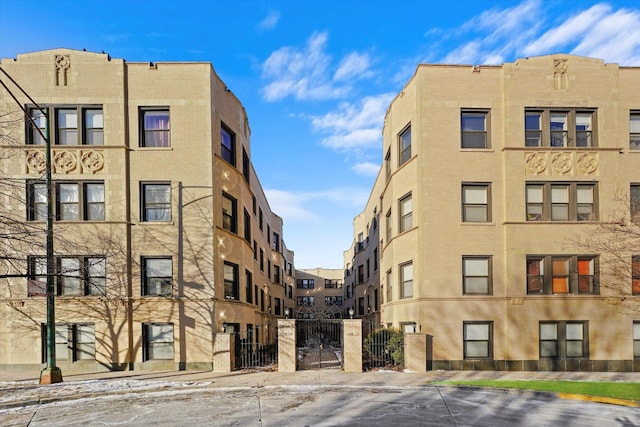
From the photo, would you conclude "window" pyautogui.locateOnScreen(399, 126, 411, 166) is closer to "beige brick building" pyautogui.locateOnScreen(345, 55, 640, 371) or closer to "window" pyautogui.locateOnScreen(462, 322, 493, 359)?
"beige brick building" pyautogui.locateOnScreen(345, 55, 640, 371)

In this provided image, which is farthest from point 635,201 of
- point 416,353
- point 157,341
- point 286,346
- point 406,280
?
point 157,341

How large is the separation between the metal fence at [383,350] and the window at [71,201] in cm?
1434

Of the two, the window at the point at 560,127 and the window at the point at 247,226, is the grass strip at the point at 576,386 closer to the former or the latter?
the window at the point at 560,127

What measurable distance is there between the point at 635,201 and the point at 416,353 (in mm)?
12742

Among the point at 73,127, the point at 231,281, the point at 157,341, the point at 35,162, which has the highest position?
the point at 73,127

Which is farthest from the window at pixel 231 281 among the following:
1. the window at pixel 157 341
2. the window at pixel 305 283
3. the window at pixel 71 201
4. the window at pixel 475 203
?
the window at pixel 305 283

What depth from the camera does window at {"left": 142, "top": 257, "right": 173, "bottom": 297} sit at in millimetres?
19125

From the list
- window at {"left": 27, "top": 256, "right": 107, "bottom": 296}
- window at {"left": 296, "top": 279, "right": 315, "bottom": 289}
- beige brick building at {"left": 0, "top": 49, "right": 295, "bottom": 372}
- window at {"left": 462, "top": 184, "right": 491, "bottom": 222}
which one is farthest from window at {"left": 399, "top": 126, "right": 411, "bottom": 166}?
window at {"left": 296, "top": 279, "right": 315, "bottom": 289}

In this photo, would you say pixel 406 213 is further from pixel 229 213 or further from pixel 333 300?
pixel 333 300

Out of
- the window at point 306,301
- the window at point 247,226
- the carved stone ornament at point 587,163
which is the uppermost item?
the carved stone ornament at point 587,163

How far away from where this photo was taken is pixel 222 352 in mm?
17906

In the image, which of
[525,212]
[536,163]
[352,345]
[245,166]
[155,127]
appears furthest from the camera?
[245,166]

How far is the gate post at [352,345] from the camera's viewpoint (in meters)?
17.9

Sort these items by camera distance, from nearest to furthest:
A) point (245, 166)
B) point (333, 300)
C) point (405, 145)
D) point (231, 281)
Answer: point (231, 281) → point (405, 145) → point (245, 166) → point (333, 300)
